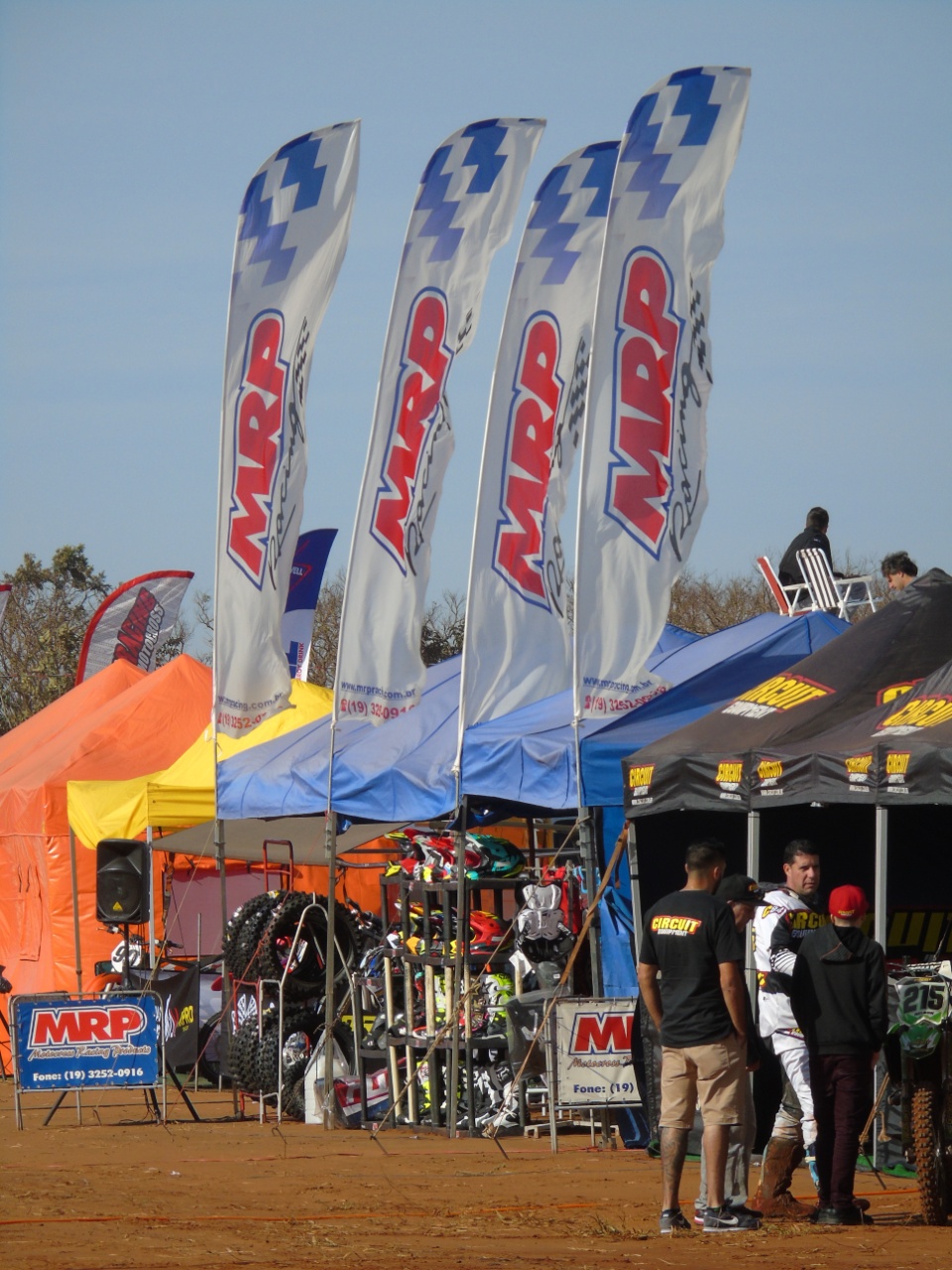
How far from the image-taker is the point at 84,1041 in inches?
558

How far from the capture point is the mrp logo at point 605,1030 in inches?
465

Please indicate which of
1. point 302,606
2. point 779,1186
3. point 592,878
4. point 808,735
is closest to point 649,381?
point 808,735

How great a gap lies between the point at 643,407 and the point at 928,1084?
187 inches

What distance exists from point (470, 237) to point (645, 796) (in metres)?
4.51

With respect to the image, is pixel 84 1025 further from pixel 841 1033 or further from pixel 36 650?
pixel 36 650

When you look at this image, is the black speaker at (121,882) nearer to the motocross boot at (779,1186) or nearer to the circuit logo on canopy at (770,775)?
the circuit logo on canopy at (770,775)

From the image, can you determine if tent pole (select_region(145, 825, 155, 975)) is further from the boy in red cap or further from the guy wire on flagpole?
the boy in red cap

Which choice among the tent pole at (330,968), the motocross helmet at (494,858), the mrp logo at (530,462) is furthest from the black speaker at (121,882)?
the mrp logo at (530,462)

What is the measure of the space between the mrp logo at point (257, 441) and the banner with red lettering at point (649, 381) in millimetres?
3303

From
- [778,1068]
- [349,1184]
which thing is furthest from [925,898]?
[349,1184]

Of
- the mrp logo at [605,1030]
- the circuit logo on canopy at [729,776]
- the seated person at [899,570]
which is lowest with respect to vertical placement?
the mrp logo at [605,1030]

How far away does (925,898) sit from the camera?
13.1 meters

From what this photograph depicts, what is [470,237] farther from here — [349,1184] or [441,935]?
[349,1184]

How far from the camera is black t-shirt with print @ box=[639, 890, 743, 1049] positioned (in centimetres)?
840
